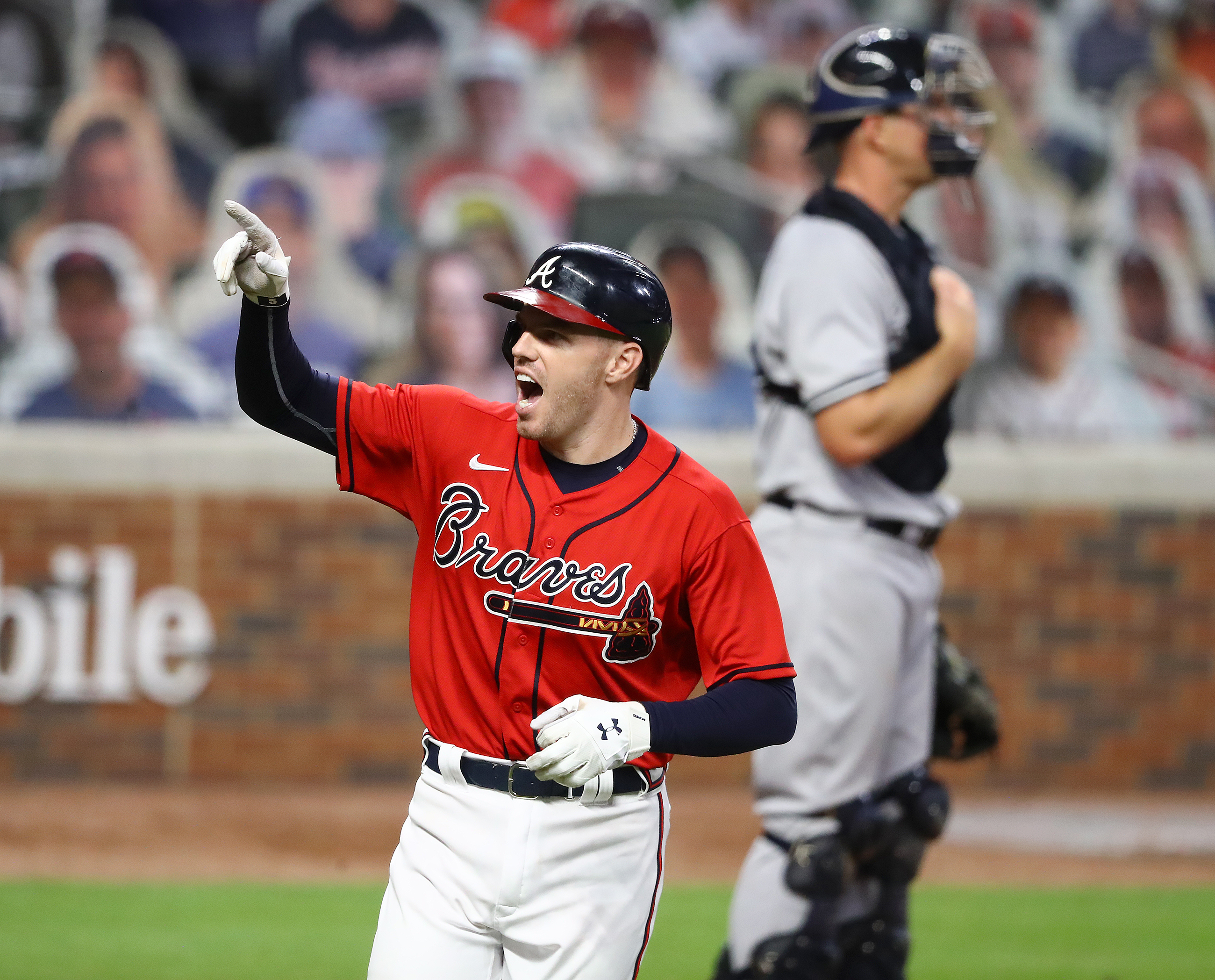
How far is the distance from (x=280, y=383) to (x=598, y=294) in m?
0.55

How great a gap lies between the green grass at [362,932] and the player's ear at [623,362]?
2.64m

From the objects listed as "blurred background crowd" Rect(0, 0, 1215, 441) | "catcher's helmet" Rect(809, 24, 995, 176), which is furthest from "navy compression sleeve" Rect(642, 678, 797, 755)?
"blurred background crowd" Rect(0, 0, 1215, 441)

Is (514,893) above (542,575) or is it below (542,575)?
below

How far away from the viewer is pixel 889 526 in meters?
3.73

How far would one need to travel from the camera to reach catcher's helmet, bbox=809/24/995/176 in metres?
3.79

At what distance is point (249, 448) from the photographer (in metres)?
8.05

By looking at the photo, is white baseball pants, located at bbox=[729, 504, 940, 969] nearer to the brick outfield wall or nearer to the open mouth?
the open mouth

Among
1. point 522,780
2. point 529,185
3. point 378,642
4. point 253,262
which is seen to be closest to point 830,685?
point 522,780

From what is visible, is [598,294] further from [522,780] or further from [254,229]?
[522,780]

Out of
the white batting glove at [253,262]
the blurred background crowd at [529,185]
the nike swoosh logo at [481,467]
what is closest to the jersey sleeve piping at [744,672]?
the nike swoosh logo at [481,467]

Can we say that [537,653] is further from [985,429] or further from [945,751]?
[985,429]

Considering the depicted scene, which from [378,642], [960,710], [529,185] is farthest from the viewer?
[529,185]

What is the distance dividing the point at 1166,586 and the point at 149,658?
516cm

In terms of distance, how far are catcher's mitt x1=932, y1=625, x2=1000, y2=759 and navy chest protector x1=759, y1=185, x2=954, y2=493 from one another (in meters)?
0.47
